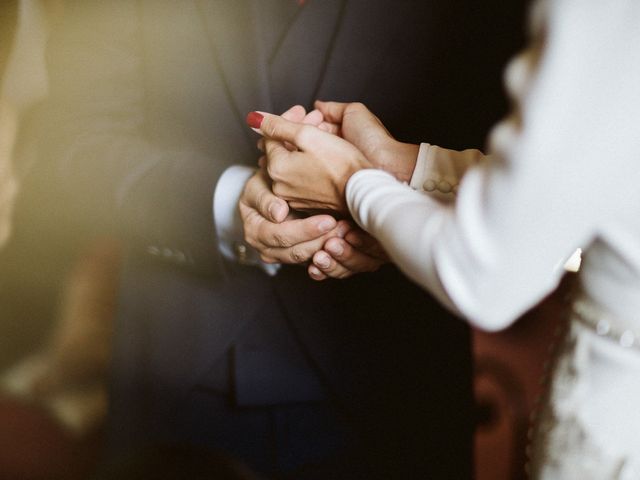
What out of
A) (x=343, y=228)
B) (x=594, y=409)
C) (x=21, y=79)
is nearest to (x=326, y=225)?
(x=343, y=228)

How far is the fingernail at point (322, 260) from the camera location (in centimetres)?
50

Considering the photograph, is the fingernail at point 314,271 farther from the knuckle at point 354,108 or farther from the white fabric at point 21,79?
the white fabric at point 21,79

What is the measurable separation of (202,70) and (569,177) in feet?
1.40

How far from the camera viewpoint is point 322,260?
505 millimetres

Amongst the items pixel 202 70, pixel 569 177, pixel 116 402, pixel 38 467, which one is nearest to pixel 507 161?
pixel 569 177

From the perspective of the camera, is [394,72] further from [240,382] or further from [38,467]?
[38,467]

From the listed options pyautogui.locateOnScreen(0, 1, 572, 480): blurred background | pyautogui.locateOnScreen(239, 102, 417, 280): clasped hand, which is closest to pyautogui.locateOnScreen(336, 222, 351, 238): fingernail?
pyautogui.locateOnScreen(239, 102, 417, 280): clasped hand

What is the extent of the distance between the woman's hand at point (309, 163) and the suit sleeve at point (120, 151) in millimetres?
114

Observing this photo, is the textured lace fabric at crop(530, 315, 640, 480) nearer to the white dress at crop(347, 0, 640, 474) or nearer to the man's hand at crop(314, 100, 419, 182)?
the white dress at crop(347, 0, 640, 474)

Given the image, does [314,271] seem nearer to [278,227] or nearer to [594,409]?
[278,227]

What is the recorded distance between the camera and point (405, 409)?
0.65m

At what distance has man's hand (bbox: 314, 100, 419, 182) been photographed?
50 cm

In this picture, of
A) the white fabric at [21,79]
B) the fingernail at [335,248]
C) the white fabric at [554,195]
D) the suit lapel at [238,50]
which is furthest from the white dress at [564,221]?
the white fabric at [21,79]

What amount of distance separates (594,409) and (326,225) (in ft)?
0.82
